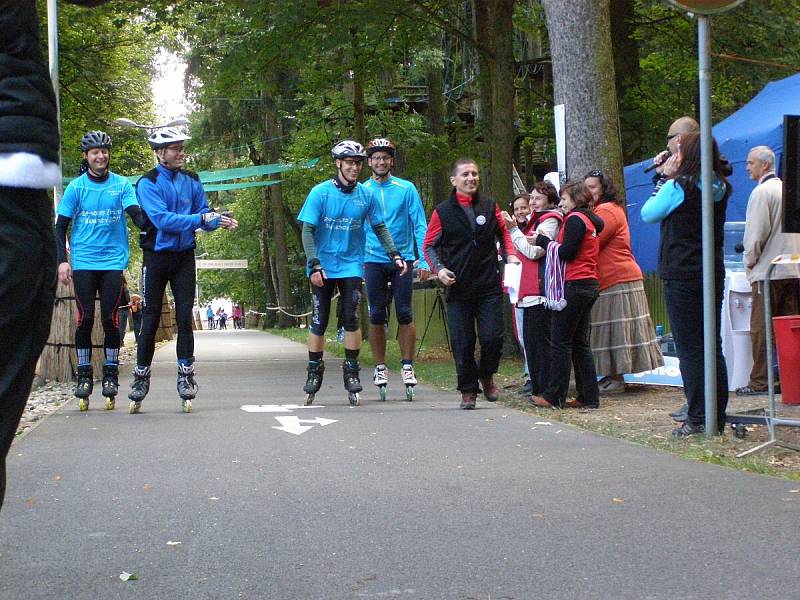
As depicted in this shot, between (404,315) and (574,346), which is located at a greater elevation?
(404,315)

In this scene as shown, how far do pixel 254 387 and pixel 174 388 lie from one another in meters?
0.85

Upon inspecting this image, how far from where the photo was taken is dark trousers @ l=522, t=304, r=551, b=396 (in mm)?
10758

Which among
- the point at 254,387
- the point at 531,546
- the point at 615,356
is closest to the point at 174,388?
the point at 254,387

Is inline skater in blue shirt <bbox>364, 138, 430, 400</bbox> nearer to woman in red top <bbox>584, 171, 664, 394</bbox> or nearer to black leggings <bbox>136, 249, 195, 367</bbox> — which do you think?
woman in red top <bbox>584, 171, 664, 394</bbox>

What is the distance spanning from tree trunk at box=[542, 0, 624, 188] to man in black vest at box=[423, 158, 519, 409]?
6.28ft

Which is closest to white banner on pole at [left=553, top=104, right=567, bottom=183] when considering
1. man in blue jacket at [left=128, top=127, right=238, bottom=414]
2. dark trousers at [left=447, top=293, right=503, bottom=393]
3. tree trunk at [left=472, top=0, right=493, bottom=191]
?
dark trousers at [left=447, top=293, right=503, bottom=393]

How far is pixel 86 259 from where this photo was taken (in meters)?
10.2

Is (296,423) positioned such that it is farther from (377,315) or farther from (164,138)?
(164,138)

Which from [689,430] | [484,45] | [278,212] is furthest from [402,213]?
[278,212]

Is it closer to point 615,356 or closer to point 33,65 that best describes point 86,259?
point 615,356

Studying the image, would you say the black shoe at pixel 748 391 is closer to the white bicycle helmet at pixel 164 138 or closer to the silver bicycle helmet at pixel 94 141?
the white bicycle helmet at pixel 164 138

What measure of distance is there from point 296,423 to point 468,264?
2162 millimetres

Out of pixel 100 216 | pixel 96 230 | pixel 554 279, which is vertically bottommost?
pixel 554 279

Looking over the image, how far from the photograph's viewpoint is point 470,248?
10.3 m
